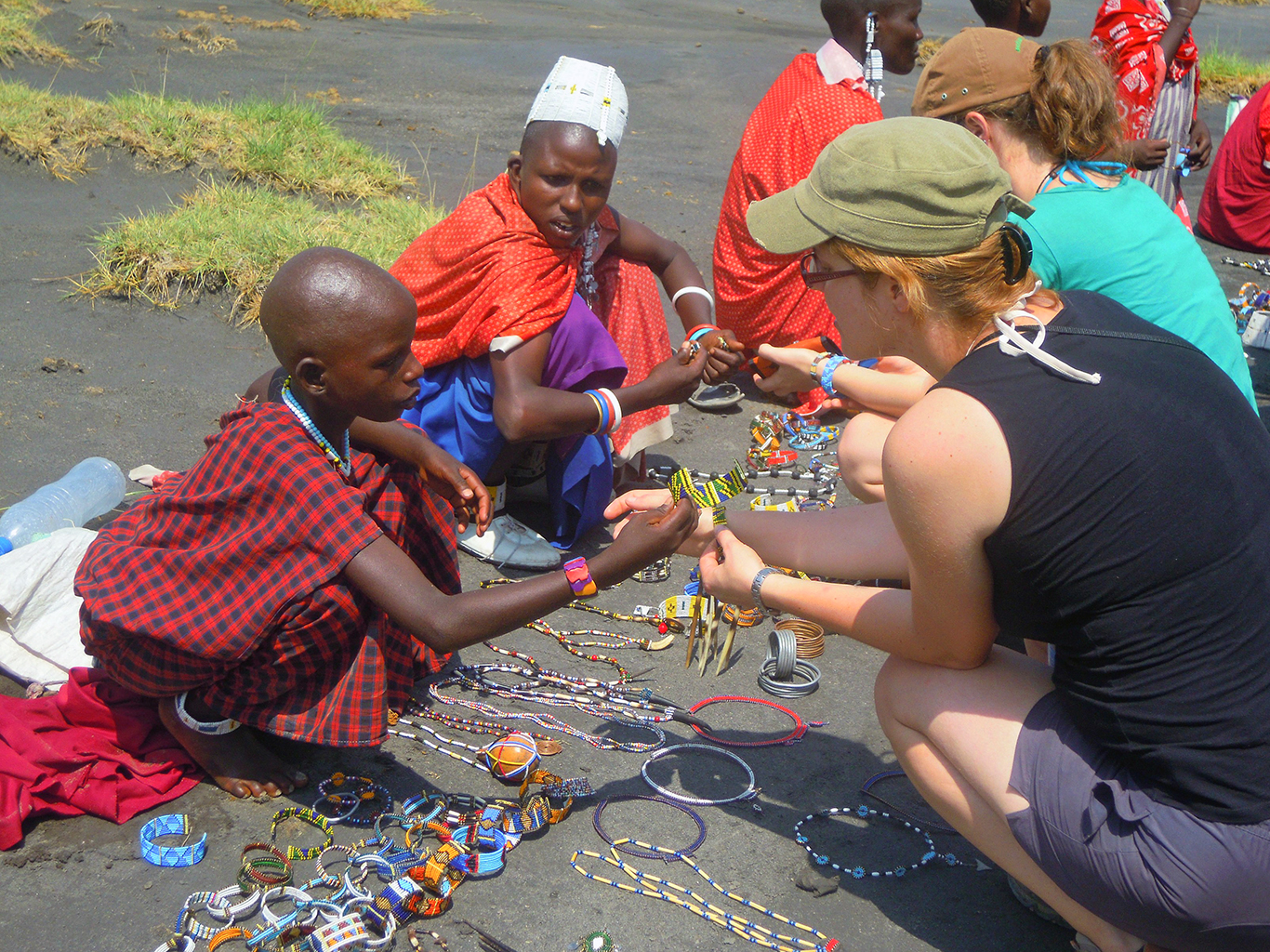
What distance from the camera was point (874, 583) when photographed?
384cm

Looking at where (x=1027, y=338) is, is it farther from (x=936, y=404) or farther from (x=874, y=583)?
(x=874, y=583)

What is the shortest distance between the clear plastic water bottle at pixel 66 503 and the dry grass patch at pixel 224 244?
5.17ft

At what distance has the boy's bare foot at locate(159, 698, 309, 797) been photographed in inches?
105

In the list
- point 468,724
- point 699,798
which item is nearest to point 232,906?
point 468,724

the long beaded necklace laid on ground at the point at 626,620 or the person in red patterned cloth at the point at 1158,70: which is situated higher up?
the person in red patterned cloth at the point at 1158,70

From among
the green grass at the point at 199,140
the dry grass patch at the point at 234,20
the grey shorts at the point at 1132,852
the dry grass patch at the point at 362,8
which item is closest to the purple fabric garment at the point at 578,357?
the grey shorts at the point at 1132,852

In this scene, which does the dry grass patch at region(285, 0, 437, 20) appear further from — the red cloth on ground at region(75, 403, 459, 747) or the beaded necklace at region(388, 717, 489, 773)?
the beaded necklace at region(388, 717, 489, 773)

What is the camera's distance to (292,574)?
2.50 m

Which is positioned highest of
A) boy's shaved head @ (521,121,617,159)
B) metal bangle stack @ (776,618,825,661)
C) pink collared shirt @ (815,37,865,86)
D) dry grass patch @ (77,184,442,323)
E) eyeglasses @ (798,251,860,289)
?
pink collared shirt @ (815,37,865,86)

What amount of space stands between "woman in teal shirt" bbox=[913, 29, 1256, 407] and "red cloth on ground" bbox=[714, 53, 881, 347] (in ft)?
7.06

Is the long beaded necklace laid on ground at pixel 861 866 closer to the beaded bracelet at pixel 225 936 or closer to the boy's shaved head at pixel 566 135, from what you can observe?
the beaded bracelet at pixel 225 936

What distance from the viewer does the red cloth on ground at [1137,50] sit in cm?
625

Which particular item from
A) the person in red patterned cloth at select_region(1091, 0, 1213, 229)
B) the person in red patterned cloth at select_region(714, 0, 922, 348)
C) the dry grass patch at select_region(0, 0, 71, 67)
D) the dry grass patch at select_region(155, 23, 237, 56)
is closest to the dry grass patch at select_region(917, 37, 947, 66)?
the person in red patterned cloth at select_region(1091, 0, 1213, 229)

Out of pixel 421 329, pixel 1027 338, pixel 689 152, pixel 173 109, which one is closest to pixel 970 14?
pixel 689 152
